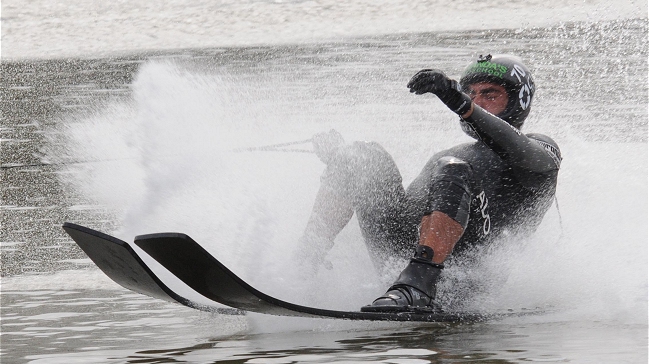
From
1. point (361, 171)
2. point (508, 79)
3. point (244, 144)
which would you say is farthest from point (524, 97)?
point (244, 144)

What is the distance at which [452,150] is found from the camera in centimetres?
543

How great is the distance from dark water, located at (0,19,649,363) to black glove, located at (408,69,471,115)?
3.07 ft

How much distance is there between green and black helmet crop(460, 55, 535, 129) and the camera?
5402mm

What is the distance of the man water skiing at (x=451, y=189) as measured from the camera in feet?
16.1

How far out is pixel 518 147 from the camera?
5023mm

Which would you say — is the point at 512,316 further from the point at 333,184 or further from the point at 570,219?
the point at 570,219

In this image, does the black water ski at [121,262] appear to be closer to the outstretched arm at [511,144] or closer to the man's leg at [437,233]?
the man's leg at [437,233]

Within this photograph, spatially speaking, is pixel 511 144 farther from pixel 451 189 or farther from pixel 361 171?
pixel 361 171

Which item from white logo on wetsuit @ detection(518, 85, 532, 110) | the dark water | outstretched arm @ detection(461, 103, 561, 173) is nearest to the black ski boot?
the dark water

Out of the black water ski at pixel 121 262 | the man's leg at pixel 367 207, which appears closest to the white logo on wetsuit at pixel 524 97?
the man's leg at pixel 367 207

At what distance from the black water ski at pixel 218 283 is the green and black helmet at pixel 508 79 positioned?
115 centimetres

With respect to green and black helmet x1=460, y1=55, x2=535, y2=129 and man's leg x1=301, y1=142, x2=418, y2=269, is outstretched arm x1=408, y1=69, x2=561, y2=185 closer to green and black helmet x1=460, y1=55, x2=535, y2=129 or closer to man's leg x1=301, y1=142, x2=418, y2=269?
green and black helmet x1=460, y1=55, x2=535, y2=129

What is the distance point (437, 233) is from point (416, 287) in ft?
0.81

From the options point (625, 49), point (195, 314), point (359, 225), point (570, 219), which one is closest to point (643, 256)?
point (570, 219)
